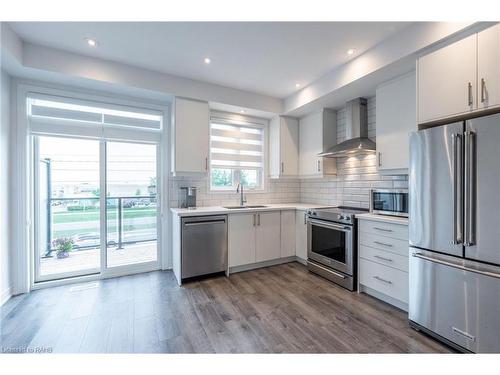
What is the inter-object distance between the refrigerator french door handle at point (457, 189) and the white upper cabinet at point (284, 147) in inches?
102

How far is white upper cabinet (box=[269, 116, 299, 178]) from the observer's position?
13.6ft

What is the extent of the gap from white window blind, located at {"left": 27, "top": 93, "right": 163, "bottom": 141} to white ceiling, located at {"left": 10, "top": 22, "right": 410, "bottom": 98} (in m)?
0.68

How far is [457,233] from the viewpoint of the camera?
174 centimetres

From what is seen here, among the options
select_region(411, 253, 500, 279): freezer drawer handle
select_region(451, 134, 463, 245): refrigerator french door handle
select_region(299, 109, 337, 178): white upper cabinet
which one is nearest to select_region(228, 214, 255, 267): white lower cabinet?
select_region(299, 109, 337, 178): white upper cabinet

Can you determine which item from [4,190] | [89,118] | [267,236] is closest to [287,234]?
[267,236]

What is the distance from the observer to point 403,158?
2609 millimetres

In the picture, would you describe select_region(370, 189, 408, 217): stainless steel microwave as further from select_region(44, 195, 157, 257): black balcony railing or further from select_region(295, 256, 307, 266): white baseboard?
select_region(44, 195, 157, 257): black balcony railing

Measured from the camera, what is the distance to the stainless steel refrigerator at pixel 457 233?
1585 millimetres

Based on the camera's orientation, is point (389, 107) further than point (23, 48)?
Yes

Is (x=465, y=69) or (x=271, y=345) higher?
(x=465, y=69)

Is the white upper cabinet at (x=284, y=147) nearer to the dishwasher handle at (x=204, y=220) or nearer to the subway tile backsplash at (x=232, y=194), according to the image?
the subway tile backsplash at (x=232, y=194)
